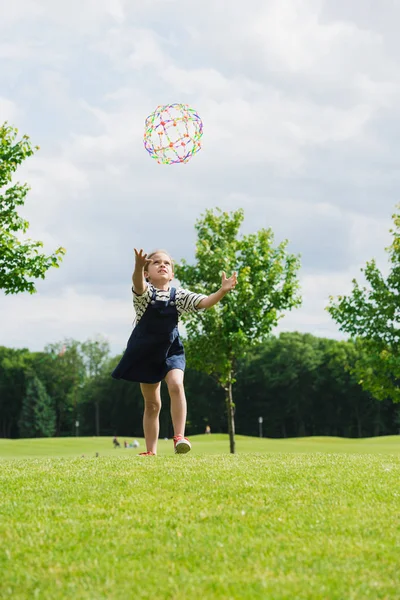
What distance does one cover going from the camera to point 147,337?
9672mm

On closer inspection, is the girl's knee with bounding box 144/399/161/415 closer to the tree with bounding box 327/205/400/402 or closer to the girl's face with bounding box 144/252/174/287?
the girl's face with bounding box 144/252/174/287

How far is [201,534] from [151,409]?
5.04 m

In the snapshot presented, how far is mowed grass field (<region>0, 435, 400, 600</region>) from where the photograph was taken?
4.35m

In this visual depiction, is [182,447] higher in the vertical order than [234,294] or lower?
lower

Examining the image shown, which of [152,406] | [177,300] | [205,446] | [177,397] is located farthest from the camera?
[205,446]

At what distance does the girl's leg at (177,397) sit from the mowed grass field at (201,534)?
1677 millimetres

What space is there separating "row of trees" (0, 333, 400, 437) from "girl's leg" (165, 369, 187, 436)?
7192 cm

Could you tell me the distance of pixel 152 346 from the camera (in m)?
9.73

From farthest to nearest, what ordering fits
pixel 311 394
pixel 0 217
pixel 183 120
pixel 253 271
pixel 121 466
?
pixel 311 394
pixel 253 271
pixel 0 217
pixel 183 120
pixel 121 466

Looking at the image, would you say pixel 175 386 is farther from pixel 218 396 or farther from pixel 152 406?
pixel 218 396

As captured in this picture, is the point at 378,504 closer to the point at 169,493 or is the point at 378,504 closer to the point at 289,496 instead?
the point at 289,496

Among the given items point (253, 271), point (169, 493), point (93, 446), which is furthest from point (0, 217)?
point (93, 446)

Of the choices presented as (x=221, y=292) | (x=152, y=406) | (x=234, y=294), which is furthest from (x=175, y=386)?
(x=234, y=294)

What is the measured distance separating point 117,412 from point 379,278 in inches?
3081
